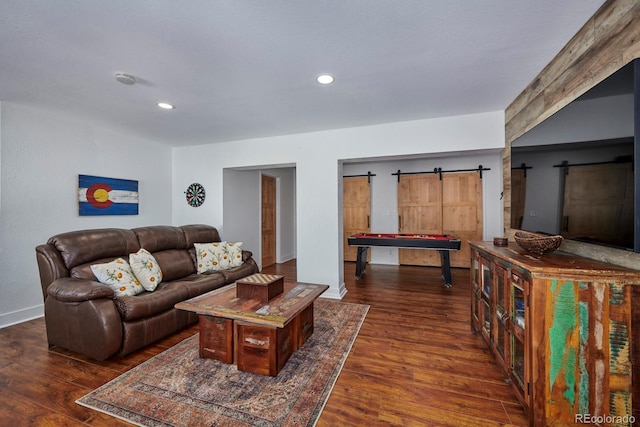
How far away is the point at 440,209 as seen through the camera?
5668 millimetres

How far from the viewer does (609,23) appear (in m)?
1.50

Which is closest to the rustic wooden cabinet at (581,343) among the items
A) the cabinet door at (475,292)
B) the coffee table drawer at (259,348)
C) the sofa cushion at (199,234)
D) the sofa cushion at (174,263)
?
the cabinet door at (475,292)

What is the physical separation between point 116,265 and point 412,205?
5.26 m

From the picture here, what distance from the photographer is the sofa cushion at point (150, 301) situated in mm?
2318

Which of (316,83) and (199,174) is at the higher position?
(316,83)

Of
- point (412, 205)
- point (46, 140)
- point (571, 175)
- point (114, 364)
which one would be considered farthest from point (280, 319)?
point (412, 205)

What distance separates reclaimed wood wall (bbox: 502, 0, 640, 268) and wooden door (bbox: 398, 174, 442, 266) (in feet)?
10.6

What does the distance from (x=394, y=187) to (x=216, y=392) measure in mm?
5177

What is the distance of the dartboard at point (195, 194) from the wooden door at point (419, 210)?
13.5 ft

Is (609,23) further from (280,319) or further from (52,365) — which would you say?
(52,365)

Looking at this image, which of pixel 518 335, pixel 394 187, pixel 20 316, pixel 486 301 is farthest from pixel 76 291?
pixel 394 187

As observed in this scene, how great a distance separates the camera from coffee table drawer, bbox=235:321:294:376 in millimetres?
1990

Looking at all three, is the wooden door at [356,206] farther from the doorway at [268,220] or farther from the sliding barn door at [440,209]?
the doorway at [268,220]

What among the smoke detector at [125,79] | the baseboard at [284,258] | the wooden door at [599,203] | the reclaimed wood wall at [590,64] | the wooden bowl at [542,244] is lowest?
the baseboard at [284,258]
